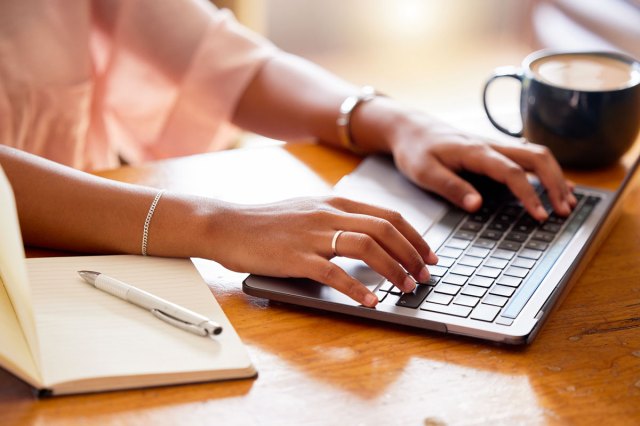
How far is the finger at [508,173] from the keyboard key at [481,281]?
0.15 meters

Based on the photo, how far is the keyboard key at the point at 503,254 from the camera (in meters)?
0.81

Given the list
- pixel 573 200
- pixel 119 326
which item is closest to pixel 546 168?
pixel 573 200

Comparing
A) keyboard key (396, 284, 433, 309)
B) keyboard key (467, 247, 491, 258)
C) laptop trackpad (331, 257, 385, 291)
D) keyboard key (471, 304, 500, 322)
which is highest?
keyboard key (467, 247, 491, 258)

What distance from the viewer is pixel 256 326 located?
2.34 ft

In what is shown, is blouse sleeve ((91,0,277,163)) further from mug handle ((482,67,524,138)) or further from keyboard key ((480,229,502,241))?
keyboard key ((480,229,502,241))

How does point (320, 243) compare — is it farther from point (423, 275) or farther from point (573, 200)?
point (573, 200)

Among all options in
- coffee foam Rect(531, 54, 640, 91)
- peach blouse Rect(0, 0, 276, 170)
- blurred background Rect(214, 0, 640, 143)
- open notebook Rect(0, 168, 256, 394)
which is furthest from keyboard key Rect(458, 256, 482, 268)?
blurred background Rect(214, 0, 640, 143)

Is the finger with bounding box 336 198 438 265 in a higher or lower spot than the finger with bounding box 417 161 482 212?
lower

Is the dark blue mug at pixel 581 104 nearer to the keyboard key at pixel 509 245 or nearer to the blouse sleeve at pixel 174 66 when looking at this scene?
the keyboard key at pixel 509 245

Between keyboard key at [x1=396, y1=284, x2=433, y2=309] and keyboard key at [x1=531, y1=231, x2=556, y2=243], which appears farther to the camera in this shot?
keyboard key at [x1=531, y1=231, x2=556, y2=243]

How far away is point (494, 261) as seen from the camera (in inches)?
31.5

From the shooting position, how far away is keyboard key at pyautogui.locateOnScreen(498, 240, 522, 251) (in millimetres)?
831

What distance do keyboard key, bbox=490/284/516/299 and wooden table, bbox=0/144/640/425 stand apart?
0.04 m

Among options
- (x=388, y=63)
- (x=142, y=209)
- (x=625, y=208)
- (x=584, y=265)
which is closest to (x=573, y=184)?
(x=625, y=208)
